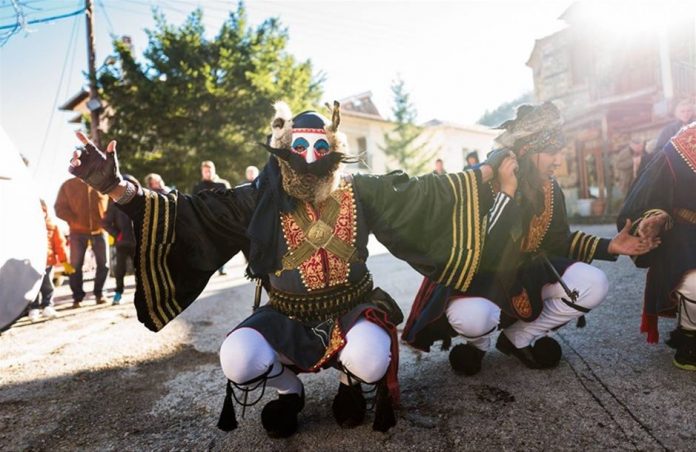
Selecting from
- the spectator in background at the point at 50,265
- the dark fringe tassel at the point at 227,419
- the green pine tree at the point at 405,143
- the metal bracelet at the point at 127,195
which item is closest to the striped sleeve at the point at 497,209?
the dark fringe tassel at the point at 227,419

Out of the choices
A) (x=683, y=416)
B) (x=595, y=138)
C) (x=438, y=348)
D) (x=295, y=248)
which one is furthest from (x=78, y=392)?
(x=595, y=138)

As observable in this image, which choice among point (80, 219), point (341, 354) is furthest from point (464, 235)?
point (80, 219)

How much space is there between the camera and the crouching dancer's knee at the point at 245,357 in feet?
6.38

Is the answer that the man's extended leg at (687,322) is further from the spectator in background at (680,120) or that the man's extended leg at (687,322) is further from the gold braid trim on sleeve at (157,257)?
the gold braid trim on sleeve at (157,257)

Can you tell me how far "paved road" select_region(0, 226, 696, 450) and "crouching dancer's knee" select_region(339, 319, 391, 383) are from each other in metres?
0.31

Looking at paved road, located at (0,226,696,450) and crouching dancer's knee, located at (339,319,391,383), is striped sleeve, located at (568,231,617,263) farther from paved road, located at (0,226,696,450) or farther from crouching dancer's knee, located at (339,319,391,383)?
crouching dancer's knee, located at (339,319,391,383)

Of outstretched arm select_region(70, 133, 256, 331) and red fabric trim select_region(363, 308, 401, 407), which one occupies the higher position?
outstretched arm select_region(70, 133, 256, 331)

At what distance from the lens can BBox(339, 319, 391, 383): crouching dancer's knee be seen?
1.95 meters

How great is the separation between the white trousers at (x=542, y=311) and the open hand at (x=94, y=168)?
1888 millimetres

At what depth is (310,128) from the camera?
7.45 ft

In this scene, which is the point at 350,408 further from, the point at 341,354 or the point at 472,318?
the point at 472,318

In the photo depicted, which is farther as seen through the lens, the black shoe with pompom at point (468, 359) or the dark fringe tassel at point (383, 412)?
the black shoe with pompom at point (468, 359)

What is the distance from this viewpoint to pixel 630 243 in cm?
254

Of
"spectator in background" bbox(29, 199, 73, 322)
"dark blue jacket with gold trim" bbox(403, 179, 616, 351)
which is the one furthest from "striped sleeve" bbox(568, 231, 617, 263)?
"spectator in background" bbox(29, 199, 73, 322)
